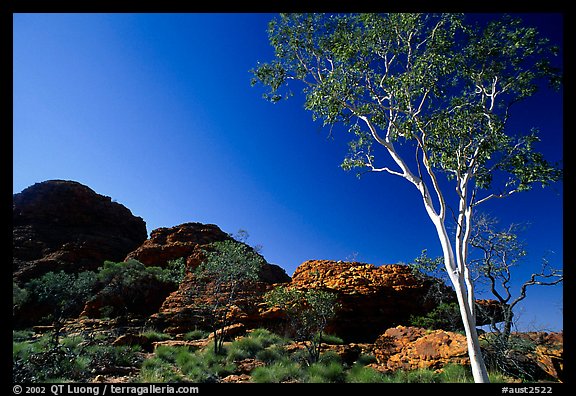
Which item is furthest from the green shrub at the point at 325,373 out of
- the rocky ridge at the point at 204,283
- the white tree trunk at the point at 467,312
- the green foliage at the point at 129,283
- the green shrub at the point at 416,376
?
the green foliage at the point at 129,283

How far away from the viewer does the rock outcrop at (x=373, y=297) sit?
63.0ft

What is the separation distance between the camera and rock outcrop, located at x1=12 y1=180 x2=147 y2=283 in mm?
28922

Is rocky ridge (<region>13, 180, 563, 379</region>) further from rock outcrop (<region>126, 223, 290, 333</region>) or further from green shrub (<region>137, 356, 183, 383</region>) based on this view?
green shrub (<region>137, 356, 183, 383</region>)

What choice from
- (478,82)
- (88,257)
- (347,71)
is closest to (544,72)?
(478,82)

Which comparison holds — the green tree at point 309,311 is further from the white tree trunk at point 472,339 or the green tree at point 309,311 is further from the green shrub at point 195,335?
the white tree trunk at point 472,339

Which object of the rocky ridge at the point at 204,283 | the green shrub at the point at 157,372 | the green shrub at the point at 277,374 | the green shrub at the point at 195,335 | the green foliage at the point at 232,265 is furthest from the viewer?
the green shrub at the point at 195,335

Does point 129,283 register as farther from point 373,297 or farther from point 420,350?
point 420,350

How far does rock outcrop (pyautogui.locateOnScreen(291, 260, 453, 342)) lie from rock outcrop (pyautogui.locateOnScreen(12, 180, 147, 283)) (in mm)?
21065

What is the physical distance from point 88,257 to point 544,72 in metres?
35.3

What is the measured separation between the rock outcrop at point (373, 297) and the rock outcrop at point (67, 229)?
69.1 feet

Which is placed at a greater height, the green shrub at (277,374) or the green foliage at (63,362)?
the green foliage at (63,362)

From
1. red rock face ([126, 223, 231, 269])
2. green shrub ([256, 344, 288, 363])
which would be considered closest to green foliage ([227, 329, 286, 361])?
green shrub ([256, 344, 288, 363])

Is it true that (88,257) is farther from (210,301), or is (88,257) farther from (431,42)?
(431,42)

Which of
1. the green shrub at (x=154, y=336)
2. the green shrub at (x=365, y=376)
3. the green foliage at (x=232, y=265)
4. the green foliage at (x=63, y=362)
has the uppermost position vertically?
the green foliage at (x=232, y=265)
